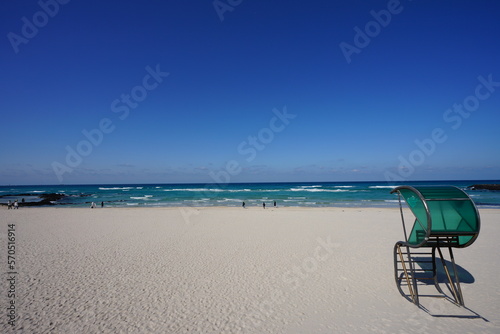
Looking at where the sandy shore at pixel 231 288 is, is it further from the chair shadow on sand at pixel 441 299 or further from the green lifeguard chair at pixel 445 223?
the green lifeguard chair at pixel 445 223

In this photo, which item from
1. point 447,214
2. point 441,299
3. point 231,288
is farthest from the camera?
point 231,288

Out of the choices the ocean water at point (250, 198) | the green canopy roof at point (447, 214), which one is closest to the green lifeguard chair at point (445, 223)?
the green canopy roof at point (447, 214)

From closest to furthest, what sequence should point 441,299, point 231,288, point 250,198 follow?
1. point 441,299
2. point 231,288
3. point 250,198

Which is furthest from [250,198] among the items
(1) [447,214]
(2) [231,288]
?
(1) [447,214]

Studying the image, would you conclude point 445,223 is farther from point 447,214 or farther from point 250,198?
point 250,198

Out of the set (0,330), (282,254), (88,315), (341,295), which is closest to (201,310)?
(88,315)

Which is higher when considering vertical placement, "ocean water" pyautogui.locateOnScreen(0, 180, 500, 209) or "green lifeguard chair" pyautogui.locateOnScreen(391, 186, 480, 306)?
"green lifeguard chair" pyautogui.locateOnScreen(391, 186, 480, 306)

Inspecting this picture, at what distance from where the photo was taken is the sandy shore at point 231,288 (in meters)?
4.83

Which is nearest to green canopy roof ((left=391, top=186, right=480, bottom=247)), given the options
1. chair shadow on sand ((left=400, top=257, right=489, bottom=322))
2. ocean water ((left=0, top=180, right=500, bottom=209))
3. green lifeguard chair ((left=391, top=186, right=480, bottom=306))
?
green lifeguard chair ((left=391, top=186, right=480, bottom=306))

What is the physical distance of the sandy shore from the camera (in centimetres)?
483

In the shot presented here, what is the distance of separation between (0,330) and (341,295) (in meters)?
7.43

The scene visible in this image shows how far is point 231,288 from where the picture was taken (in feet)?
21.2

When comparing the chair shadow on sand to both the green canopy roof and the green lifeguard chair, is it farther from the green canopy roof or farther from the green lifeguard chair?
the green canopy roof

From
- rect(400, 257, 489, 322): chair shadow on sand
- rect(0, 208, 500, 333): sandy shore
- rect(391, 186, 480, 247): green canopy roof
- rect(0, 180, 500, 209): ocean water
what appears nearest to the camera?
rect(0, 208, 500, 333): sandy shore
